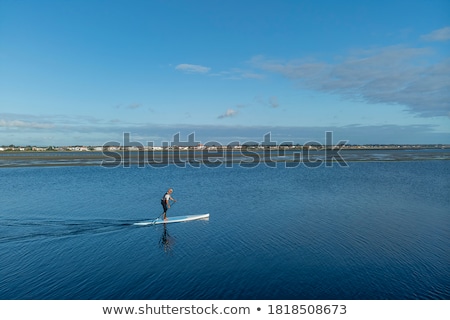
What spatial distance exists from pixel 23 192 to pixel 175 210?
1871cm

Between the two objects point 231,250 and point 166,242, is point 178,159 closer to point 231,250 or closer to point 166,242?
point 166,242

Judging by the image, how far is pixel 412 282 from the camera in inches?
454

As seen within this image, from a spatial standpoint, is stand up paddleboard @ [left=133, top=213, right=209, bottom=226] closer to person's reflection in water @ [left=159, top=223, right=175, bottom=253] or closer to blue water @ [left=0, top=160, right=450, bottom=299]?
blue water @ [left=0, top=160, right=450, bottom=299]

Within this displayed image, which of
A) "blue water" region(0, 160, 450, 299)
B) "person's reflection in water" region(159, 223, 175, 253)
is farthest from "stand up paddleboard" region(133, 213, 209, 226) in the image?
"person's reflection in water" region(159, 223, 175, 253)

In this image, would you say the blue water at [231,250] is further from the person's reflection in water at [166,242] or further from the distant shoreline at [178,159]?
the distant shoreline at [178,159]

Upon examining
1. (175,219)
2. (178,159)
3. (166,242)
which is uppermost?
(178,159)

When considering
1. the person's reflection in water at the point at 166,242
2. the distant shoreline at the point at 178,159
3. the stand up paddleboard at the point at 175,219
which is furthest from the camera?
the distant shoreline at the point at 178,159

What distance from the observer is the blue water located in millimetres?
11094

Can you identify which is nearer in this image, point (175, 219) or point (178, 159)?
point (175, 219)

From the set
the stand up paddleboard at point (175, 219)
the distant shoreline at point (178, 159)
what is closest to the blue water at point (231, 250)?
the stand up paddleboard at point (175, 219)

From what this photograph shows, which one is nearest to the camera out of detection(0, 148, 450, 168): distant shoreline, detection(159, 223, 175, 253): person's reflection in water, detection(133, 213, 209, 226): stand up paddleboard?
detection(159, 223, 175, 253): person's reflection in water

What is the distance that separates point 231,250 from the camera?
49.8ft

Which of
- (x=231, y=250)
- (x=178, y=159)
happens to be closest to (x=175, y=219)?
(x=231, y=250)

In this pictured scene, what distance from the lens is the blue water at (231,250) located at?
11094 mm
